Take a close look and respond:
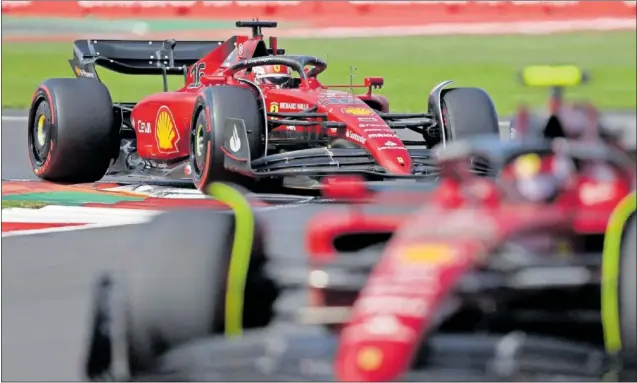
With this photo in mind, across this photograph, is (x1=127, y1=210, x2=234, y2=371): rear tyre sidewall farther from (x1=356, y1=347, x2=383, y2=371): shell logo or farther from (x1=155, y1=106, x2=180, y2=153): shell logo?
(x1=155, y1=106, x2=180, y2=153): shell logo

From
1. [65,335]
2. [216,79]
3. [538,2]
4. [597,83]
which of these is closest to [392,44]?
[538,2]

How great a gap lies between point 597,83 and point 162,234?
67.0 feet

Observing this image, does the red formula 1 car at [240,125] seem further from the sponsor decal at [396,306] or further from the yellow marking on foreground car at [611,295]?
the sponsor decal at [396,306]

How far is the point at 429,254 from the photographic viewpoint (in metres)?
4.68

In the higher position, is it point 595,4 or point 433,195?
point 433,195

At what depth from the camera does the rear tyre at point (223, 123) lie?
395 inches

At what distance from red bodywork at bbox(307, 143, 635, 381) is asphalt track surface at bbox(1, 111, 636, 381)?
405 millimetres

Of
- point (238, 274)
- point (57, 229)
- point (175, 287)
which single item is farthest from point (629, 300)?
point (57, 229)

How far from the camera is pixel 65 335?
5.95 metres

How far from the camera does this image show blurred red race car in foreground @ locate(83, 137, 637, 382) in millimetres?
4547

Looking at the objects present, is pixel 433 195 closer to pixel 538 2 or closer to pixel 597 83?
pixel 597 83

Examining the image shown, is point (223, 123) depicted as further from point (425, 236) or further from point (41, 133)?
point (425, 236)

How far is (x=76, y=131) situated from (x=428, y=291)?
7.12 m

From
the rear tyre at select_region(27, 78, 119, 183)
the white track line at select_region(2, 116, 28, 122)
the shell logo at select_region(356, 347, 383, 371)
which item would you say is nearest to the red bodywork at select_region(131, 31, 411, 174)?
the rear tyre at select_region(27, 78, 119, 183)
